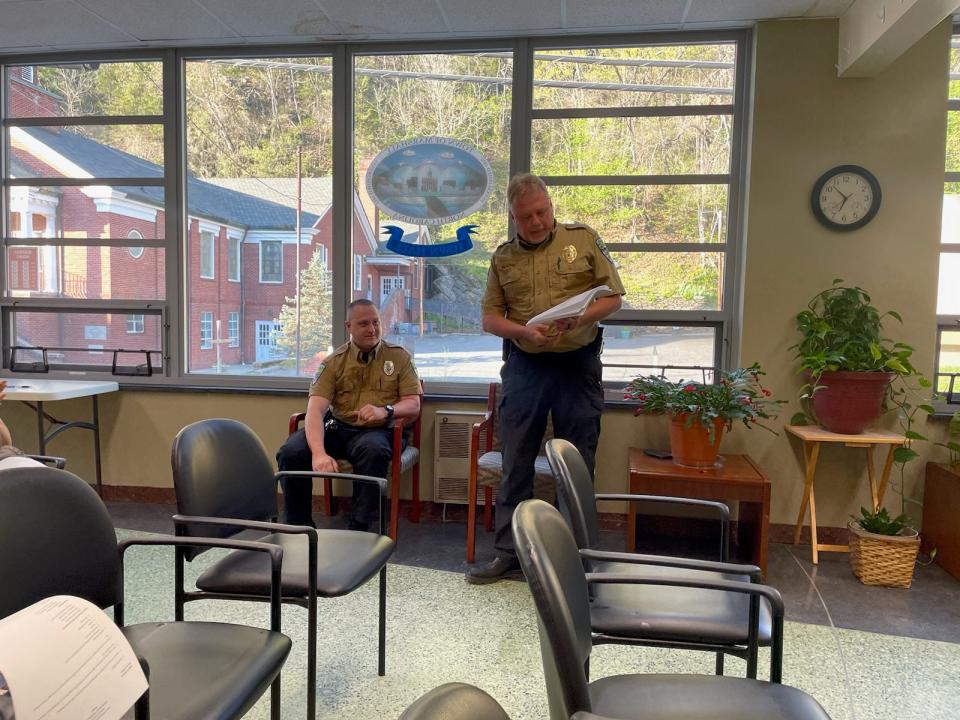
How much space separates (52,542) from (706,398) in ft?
7.98

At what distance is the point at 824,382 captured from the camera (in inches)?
119

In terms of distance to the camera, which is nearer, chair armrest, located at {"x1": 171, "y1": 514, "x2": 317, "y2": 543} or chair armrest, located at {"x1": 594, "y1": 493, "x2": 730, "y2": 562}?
chair armrest, located at {"x1": 171, "y1": 514, "x2": 317, "y2": 543}

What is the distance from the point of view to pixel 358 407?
10.5ft

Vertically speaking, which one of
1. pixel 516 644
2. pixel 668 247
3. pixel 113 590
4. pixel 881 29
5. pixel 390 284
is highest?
pixel 881 29

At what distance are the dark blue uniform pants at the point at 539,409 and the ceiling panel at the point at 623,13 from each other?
5.33 ft

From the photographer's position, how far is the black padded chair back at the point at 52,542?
1.20 m

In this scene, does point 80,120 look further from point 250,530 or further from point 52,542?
point 52,542

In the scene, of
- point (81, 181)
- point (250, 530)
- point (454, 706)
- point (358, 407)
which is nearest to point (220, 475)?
point (250, 530)

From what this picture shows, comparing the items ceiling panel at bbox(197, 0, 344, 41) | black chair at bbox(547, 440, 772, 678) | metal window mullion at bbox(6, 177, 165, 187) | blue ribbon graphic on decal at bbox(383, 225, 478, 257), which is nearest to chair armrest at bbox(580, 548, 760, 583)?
black chair at bbox(547, 440, 772, 678)

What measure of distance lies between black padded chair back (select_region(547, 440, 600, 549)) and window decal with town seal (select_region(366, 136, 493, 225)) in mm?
2272

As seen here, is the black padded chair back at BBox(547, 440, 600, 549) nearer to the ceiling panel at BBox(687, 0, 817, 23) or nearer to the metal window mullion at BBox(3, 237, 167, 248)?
the ceiling panel at BBox(687, 0, 817, 23)

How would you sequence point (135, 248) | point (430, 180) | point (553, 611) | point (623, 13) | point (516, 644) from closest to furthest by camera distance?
1. point (553, 611)
2. point (516, 644)
3. point (623, 13)
4. point (430, 180)
5. point (135, 248)

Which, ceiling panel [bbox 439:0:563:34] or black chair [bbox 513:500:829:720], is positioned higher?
ceiling panel [bbox 439:0:563:34]

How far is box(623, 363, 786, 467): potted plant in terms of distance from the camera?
2842mm
